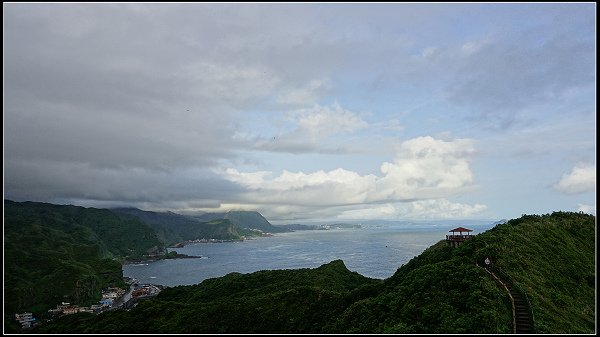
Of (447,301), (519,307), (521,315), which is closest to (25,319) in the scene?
(447,301)

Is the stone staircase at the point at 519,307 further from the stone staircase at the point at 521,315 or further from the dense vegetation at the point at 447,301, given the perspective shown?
the dense vegetation at the point at 447,301

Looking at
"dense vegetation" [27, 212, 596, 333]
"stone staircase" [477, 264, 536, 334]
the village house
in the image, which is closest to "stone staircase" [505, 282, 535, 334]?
"stone staircase" [477, 264, 536, 334]

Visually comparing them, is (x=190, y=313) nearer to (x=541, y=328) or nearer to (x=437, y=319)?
(x=437, y=319)

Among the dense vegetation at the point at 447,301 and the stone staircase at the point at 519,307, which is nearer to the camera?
the stone staircase at the point at 519,307

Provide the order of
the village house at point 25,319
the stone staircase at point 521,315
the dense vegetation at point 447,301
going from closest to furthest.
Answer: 1. the stone staircase at point 521,315
2. the dense vegetation at point 447,301
3. the village house at point 25,319

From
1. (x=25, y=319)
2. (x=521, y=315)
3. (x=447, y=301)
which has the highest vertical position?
(x=447, y=301)

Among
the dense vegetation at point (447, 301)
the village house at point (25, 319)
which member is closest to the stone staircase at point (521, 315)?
the dense vegetation at point (447, 301)

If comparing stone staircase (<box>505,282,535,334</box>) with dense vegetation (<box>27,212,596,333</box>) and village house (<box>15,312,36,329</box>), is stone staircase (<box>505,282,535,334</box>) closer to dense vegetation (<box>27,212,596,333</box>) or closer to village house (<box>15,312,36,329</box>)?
dense vegetation (<box>27,212,596,333</box>)

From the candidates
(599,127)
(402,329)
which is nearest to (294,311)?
(402,329)

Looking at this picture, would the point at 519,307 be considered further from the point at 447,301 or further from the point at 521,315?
the point at 447,301
